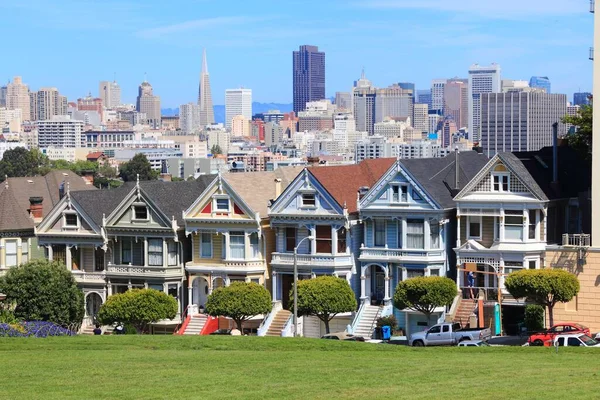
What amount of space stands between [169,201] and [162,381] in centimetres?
3010

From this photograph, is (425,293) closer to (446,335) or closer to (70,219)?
(446,335)

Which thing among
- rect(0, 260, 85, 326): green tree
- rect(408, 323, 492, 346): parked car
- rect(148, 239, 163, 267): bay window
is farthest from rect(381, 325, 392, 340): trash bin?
rect(0, 260, 85, 326): green tree

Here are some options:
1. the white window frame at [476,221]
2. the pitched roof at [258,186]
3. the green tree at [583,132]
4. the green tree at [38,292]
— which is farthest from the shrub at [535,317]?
the green tree at [38,292]

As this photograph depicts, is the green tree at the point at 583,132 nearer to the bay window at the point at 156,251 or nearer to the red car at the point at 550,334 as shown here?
the red car at the point at 550,334

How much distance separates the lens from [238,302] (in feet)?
195

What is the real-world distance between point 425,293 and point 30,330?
15329mm

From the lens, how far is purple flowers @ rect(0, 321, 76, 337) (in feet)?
159

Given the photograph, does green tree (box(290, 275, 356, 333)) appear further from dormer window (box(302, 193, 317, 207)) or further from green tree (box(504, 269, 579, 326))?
green tree (box(504, 269, 579, 326))

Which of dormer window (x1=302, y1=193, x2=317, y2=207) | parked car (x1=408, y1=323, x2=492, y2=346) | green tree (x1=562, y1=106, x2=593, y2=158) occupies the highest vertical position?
green tree (x1=562, y1=106, x2=593, y2=158)

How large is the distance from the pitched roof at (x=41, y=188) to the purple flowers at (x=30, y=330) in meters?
17.9

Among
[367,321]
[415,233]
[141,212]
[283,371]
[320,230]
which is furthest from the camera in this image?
[141,212]

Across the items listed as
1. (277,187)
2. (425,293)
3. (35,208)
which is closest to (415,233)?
(425,293)

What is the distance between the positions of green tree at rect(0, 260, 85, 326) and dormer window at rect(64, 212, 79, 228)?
9.92 feet

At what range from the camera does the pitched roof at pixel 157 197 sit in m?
64.8
